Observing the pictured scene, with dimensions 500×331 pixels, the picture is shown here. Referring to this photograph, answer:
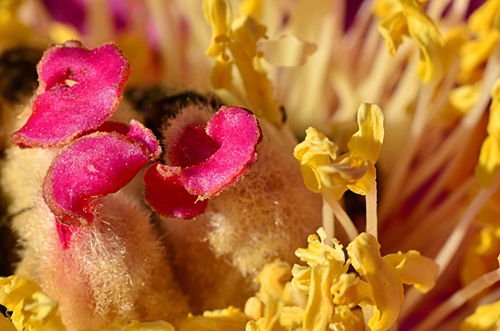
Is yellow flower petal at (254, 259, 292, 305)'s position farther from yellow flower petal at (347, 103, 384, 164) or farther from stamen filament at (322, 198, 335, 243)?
yellow flower petal at (347, 103, 384, 164)

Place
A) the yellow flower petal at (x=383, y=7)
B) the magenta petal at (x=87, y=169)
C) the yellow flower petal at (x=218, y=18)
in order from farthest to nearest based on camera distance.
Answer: the yellow flower petal at (x=383, y=7)
the yellow flower petal at (x=218, y=18)
the magenta petal at (x=87, y=169)

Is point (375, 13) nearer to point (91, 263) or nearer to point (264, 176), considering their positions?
point (264, 176)

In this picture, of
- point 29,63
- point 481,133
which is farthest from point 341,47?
point 29,63

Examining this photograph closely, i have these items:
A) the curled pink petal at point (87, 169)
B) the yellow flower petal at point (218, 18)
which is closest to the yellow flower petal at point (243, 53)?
the yellow flower petal at point (218, 18)

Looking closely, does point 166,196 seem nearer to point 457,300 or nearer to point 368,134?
point 368,134

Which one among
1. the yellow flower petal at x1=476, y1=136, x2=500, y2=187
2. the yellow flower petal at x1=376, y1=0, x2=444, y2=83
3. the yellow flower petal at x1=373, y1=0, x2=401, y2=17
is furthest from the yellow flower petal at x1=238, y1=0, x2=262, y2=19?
the yellow flower petal at x1=476, y1=136, x2=500, y2=187

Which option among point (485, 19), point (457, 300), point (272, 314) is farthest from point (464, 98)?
point (272, 314)

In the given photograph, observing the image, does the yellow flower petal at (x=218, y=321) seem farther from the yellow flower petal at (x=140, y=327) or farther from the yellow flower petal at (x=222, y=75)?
the yellow flower petal at (x=222, y=75)
